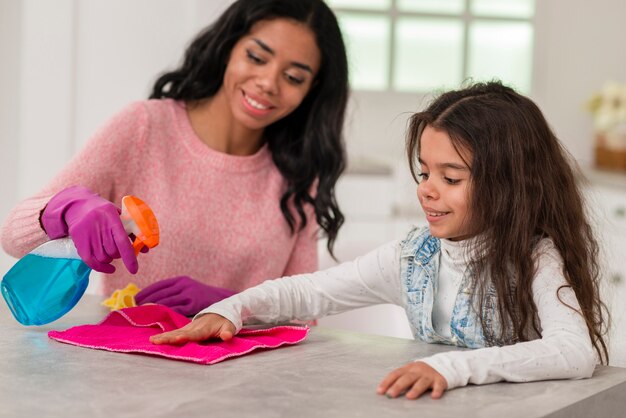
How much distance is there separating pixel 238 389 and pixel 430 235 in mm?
601

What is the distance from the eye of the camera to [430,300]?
5.37 feet

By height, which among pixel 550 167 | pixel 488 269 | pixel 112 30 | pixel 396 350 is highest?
pixel 112 30

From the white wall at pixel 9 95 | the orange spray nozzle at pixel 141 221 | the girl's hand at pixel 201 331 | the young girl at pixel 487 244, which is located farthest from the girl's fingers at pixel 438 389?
the white wall at pixel 9 95

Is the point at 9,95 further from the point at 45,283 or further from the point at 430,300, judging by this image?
the point at 430,300

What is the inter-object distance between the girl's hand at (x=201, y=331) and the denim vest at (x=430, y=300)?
1.09 feet

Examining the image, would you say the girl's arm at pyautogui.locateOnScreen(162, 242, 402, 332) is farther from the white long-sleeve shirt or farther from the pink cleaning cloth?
the pink cleaning cloth

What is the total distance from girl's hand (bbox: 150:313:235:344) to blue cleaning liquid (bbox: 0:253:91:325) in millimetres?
186

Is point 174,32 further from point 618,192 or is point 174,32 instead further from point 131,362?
point 618,192

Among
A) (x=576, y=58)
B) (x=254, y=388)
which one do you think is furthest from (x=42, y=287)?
(x=576, y=58)

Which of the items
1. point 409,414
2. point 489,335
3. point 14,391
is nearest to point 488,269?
point 489,335

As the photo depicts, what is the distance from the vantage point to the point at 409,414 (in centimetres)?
114

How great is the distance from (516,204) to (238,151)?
0.84 meters

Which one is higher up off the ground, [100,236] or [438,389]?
[100,236]

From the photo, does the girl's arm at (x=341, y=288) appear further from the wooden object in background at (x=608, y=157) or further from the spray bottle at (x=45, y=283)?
the wooden object in background at (x=608, y=157)
